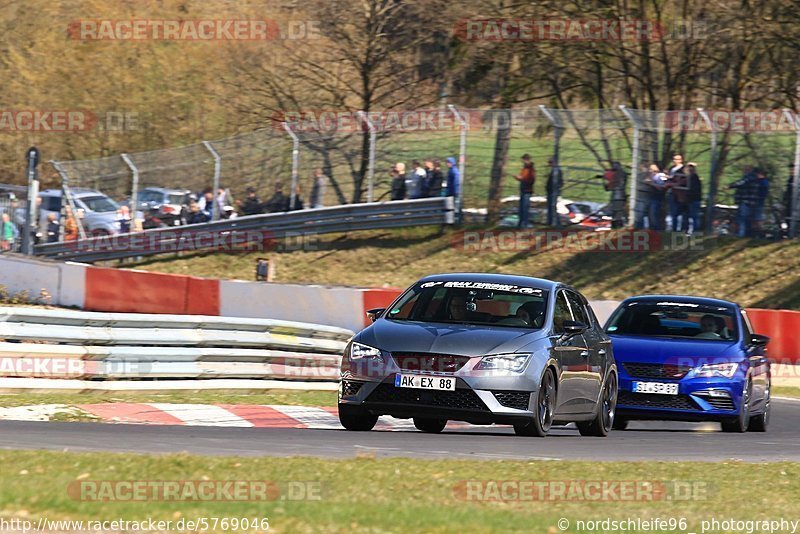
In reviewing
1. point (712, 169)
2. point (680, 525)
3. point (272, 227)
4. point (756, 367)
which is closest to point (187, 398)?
point (756, 367)

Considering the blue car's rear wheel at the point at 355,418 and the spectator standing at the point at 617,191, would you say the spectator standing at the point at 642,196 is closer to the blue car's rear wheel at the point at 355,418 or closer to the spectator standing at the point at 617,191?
the spectator standing at the point at 617,191

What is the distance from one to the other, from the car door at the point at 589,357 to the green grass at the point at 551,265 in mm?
14922

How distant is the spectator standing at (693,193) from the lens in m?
27.3

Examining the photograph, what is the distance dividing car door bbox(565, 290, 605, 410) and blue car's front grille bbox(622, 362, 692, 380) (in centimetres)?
102

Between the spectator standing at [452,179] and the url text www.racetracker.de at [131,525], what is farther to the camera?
the spectator standing at [452,179]

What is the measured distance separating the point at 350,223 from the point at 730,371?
18.5 meters

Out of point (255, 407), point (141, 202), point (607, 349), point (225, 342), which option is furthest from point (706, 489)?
point (141, 202)

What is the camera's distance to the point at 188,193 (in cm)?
3225

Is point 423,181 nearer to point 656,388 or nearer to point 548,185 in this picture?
point 548,185

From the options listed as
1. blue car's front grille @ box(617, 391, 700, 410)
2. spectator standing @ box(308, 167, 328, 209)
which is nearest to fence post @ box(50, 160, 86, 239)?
spectator standing @ box(308, 167, 328, 209)

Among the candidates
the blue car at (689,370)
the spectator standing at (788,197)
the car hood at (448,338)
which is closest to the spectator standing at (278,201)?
the spectator standing at (788,197)

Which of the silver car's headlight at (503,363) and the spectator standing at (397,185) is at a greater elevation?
the spectator standing at (397,185)

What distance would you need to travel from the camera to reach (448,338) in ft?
35.9

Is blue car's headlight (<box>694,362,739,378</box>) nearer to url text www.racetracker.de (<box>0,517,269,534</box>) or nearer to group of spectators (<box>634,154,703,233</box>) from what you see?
url text www.racetracker.de (<box>0,517,269,534</box>)
